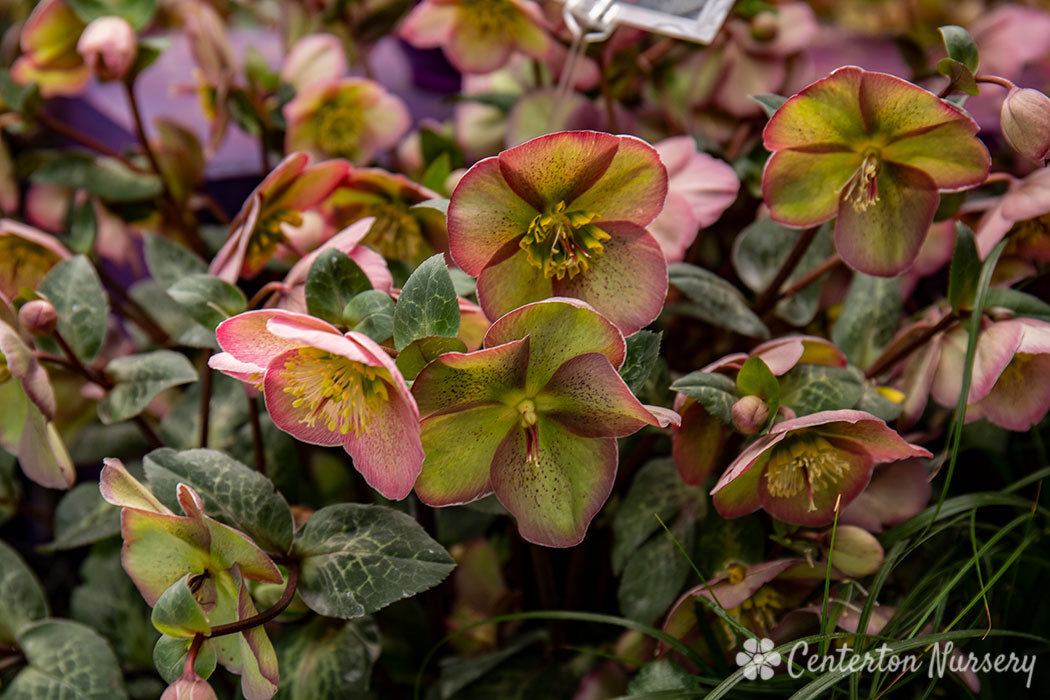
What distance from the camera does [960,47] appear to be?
0.50 m

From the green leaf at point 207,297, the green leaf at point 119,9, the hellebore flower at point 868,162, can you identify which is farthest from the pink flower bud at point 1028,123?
the green leaf at point 119,9

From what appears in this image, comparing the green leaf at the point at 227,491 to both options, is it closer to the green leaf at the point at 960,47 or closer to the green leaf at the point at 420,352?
the green leaf at the point at 420,352

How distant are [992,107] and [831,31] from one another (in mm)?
273

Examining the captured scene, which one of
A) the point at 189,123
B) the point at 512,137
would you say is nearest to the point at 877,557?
the point at 512,137

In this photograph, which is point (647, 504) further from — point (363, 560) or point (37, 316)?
point (37, 316)

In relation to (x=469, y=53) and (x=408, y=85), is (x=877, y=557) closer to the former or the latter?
(x=469, y=53)

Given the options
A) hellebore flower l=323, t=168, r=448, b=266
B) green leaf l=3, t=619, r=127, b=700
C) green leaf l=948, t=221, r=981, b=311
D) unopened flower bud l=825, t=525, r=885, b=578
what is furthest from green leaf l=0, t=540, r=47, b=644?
green leaf l=948, t=221, r=981, b=311

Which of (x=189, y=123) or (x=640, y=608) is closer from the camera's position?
(x=640, y=608)

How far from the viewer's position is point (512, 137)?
79 cm

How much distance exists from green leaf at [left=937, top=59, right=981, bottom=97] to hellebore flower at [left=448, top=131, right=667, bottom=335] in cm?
18

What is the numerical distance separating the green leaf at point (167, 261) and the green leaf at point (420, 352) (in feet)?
1.01

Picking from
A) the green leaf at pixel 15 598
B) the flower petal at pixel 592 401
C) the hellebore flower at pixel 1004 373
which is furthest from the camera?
the green leaf at pixel 15 598

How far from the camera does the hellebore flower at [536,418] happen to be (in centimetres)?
43

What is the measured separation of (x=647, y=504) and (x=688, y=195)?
8.8 inches
